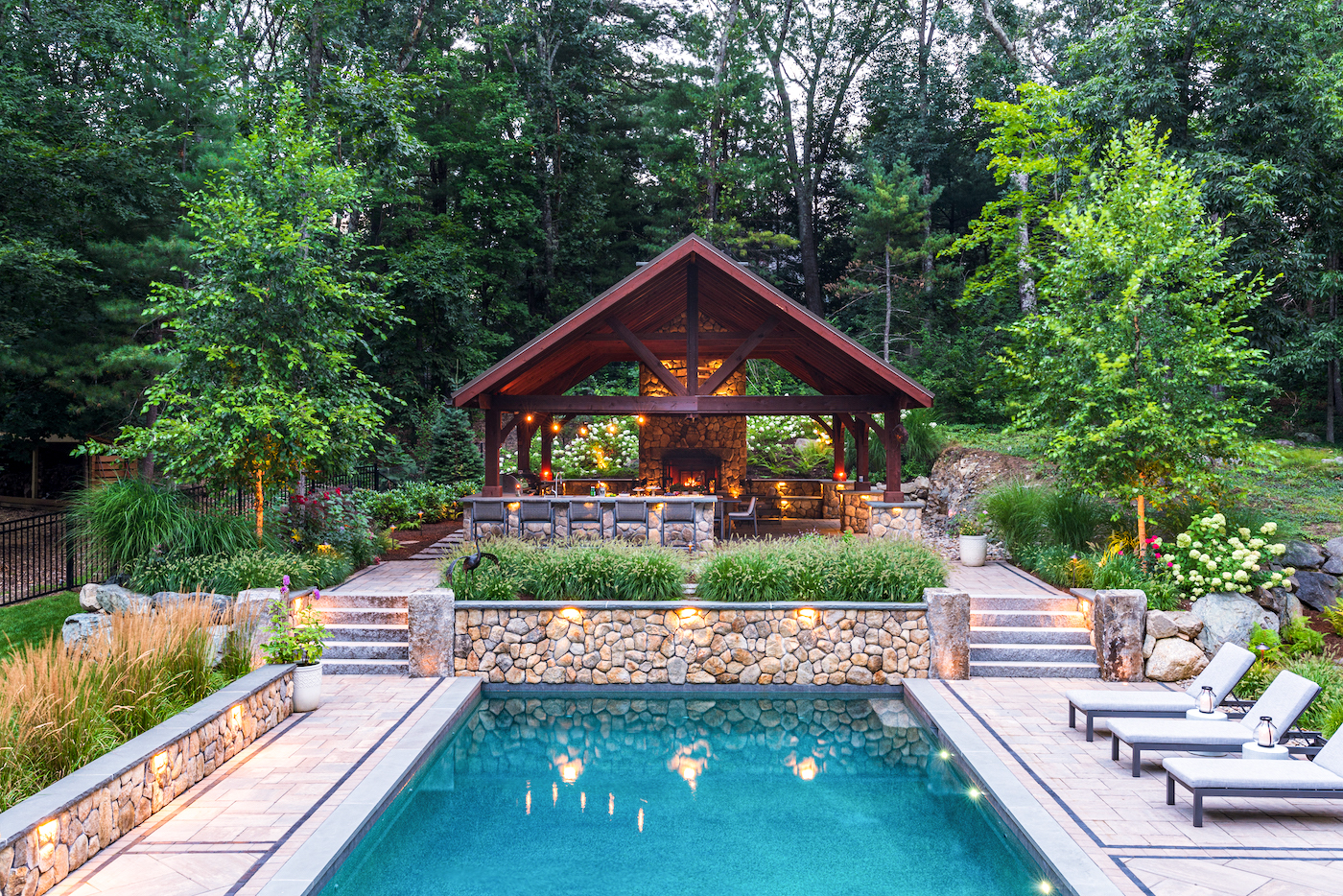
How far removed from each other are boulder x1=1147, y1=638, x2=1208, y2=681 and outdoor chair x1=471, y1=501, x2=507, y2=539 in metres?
8.68

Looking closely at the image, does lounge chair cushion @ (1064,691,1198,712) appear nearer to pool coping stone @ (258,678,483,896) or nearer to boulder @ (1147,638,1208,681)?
boulder @ (1147,638,1208,681)

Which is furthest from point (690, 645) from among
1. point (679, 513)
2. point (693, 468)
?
point (693, 468)

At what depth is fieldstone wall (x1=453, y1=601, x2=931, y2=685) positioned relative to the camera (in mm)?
8555

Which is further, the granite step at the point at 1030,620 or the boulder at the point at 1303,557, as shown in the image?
the boulder at the point at 1303,557

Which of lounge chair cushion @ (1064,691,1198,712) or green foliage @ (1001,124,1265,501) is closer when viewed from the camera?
lounge chair cushion @ (1064,691,1198,712)

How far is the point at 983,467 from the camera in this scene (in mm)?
16797

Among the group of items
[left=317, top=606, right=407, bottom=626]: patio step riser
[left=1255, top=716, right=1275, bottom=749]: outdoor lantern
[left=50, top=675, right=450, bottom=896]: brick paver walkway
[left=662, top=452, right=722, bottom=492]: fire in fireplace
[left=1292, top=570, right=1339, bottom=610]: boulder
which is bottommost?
[left=50, top=675, right=450, bottom=896]: brick paver walkway

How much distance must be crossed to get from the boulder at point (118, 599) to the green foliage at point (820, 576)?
20.8 feet

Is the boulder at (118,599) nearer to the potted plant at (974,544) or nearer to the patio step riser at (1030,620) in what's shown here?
the patio step riser at (1030,620)

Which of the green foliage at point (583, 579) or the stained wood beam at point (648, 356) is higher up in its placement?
the stained wood beam at point (648, 356)

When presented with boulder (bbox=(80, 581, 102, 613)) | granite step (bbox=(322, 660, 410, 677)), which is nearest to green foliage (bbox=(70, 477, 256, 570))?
boulder (bbox=(80, 581, 102, 613))

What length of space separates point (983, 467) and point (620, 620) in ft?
36.6

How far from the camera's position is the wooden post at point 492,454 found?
41.0 feet

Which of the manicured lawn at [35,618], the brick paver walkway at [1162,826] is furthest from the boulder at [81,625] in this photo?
the brick paver walkway at [1162,826]
